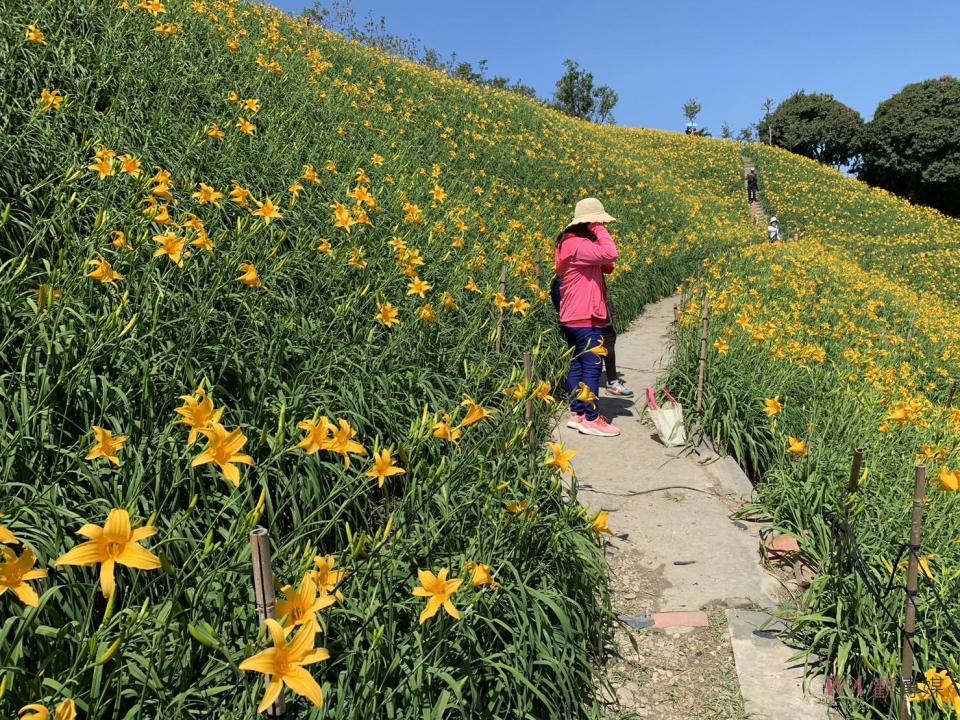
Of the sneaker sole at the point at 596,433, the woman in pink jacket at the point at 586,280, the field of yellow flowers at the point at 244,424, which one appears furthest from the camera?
the sneaker sole at the point at 596,433

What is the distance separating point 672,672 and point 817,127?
1672 inches

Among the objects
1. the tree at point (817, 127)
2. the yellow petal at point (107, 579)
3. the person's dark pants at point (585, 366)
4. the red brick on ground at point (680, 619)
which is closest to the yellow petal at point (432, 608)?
the yellow petal at point (107, 579)

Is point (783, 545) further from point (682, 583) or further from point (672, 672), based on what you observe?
point (672, 672)

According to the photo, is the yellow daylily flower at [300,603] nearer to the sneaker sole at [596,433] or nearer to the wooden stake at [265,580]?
the wooden stake at [265,580]

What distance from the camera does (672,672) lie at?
2.25 m

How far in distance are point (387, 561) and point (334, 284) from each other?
→ 1.94 m

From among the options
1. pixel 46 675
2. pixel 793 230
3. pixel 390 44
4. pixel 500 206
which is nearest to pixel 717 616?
pixel 46 675

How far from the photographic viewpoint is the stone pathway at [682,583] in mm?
2131

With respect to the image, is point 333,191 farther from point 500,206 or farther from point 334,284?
point 500,206

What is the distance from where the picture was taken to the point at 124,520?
1045 mm

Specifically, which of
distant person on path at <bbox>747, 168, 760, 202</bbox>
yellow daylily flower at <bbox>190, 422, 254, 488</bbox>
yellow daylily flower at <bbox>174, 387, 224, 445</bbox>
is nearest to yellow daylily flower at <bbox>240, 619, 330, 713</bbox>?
yellow daylily flower at <bbox>190, 422, 254, 488</bbox>

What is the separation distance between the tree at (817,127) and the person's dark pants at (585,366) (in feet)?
128

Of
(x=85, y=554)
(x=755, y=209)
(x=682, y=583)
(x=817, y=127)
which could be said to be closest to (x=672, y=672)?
(x=682, y=583)

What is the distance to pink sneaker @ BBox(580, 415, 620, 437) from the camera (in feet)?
13.4
